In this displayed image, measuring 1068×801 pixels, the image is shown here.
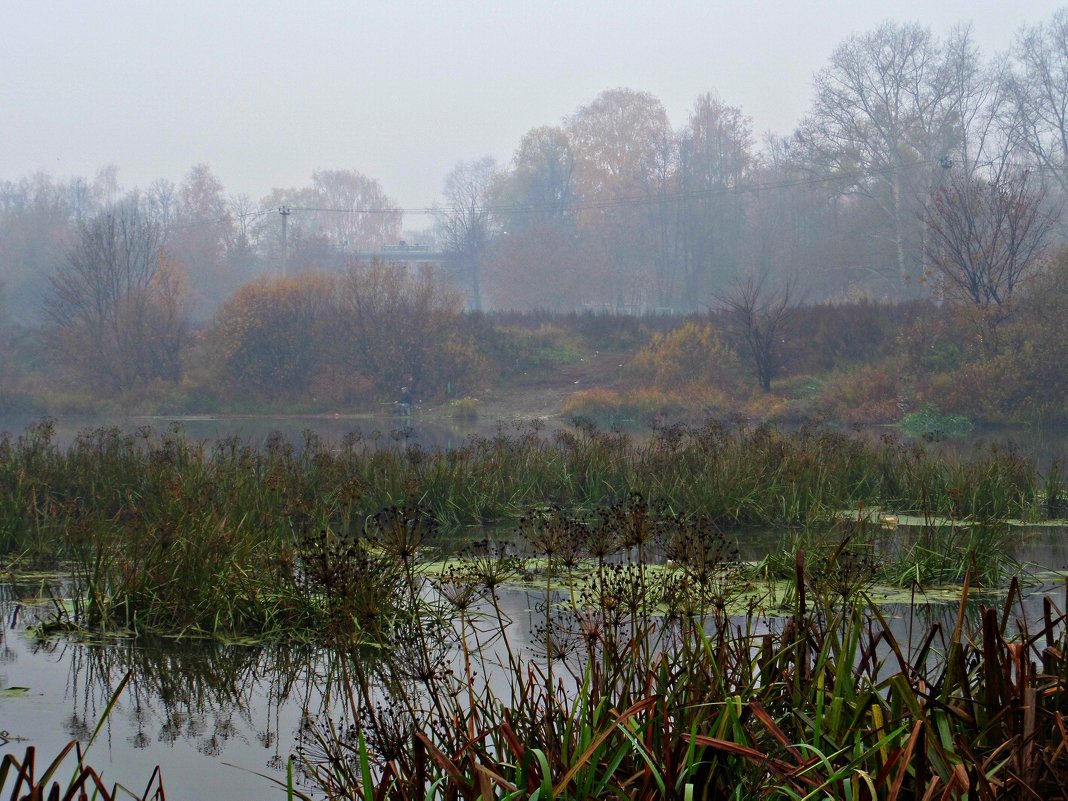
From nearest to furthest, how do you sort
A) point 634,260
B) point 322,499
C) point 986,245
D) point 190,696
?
point 190,696 < point 322,499 < point 986,245 < point 634,260

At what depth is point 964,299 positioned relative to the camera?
30.3 meters

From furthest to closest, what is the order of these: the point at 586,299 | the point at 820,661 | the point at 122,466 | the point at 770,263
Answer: the point at 586,299 → the point at 770,263 → the point at 122,466 → the point at 820,661

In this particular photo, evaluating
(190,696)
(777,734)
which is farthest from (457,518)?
(777,734)

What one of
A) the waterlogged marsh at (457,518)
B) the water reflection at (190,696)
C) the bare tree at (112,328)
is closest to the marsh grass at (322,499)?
the waterlogged marsh at (457,518)

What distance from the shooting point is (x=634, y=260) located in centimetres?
6250

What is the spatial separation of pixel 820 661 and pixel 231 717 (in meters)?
3.24

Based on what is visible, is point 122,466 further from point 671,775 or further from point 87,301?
point 87,301

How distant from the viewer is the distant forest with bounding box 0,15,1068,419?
106 feet

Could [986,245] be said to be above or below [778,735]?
above

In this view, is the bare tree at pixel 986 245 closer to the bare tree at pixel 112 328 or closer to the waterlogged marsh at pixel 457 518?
the waterlogged marsh at pixel 457 518

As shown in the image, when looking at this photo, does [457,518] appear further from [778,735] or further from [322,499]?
[778,735]

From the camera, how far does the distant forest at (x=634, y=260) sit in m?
32.3

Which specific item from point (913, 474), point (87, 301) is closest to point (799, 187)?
point (87, 301)

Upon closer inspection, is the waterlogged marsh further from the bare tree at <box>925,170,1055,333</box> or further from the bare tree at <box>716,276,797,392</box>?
the bare tree at <box>716,276,797,392</box>
